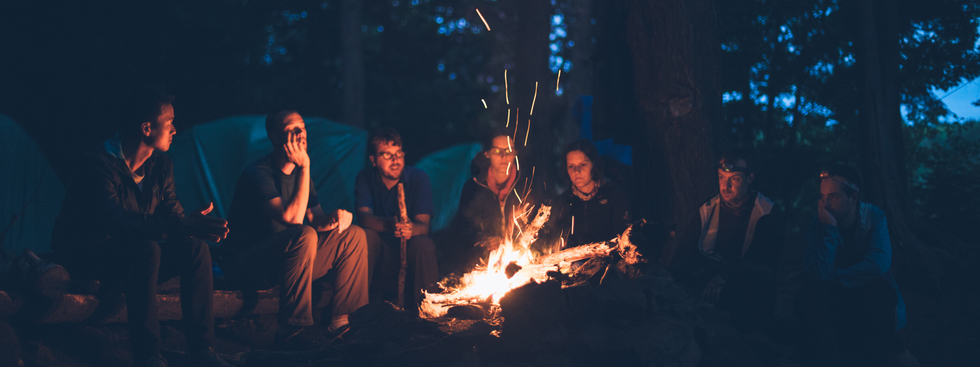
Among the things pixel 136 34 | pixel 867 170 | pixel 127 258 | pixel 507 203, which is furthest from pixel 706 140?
pixel 136 34

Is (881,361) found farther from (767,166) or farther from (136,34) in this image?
(136,34)

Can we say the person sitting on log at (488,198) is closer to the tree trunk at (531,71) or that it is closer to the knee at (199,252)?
the knee at (199,252)

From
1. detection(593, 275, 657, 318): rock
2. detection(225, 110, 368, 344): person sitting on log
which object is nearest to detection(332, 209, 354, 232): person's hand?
detection(225, 110, 368, 344): person sitting on log

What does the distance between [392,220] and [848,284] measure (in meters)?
2.99

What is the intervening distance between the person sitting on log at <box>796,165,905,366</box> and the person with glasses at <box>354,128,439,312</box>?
2402 millimetres

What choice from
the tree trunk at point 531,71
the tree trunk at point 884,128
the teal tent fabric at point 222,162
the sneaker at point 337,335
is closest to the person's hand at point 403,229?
the sneaker at point 337,335

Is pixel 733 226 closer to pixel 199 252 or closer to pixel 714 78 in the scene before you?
pixel 714 78

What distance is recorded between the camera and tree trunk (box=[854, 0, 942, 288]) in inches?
205

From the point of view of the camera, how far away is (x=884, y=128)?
5488 mm

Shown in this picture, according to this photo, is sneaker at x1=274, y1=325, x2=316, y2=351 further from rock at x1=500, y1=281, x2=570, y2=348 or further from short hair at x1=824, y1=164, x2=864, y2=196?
short hair at x1=824, y1=164, x2=864, y2=196

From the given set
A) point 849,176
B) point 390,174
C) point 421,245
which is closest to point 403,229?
point 421,245

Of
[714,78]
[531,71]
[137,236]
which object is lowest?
[137,236]

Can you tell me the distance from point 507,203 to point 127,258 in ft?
9.31

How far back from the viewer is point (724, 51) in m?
7.61
